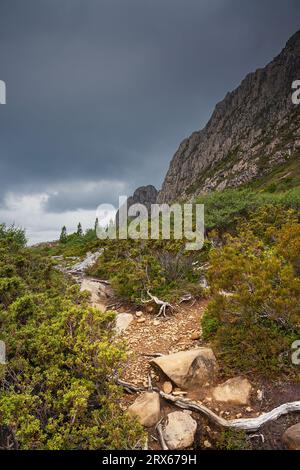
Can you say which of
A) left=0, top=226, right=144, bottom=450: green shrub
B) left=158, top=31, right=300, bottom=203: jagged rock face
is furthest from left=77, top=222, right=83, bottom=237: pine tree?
left=158, top=31, right=300, bottom=203: jagged rock face

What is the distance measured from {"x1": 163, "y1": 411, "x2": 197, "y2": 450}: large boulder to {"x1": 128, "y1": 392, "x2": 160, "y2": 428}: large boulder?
237mm

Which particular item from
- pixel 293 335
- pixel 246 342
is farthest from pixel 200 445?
pixel 293 335

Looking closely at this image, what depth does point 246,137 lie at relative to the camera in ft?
351

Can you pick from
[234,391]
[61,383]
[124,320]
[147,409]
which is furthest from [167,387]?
[124,320]

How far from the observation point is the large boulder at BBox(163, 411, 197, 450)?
13.8 ft

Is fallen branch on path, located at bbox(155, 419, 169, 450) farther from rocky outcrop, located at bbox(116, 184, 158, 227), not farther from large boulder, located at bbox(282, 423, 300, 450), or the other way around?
rocky outcrop, located at bbox(116, 184, 158, 227)

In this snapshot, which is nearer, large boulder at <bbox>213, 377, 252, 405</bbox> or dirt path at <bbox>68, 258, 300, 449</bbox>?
dirt path at <bbox>68, 258, 300, 449</bbox>

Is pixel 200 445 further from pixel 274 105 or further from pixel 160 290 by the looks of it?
pixel 274 105

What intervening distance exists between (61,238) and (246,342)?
31491 millimetres

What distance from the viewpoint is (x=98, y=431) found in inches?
155

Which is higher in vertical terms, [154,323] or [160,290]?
[160,290]

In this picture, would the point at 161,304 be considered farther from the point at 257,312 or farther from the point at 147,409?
the point at 147,409

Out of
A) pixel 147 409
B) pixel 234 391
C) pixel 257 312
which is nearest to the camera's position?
pixel 147 409

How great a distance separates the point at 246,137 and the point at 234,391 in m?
114
